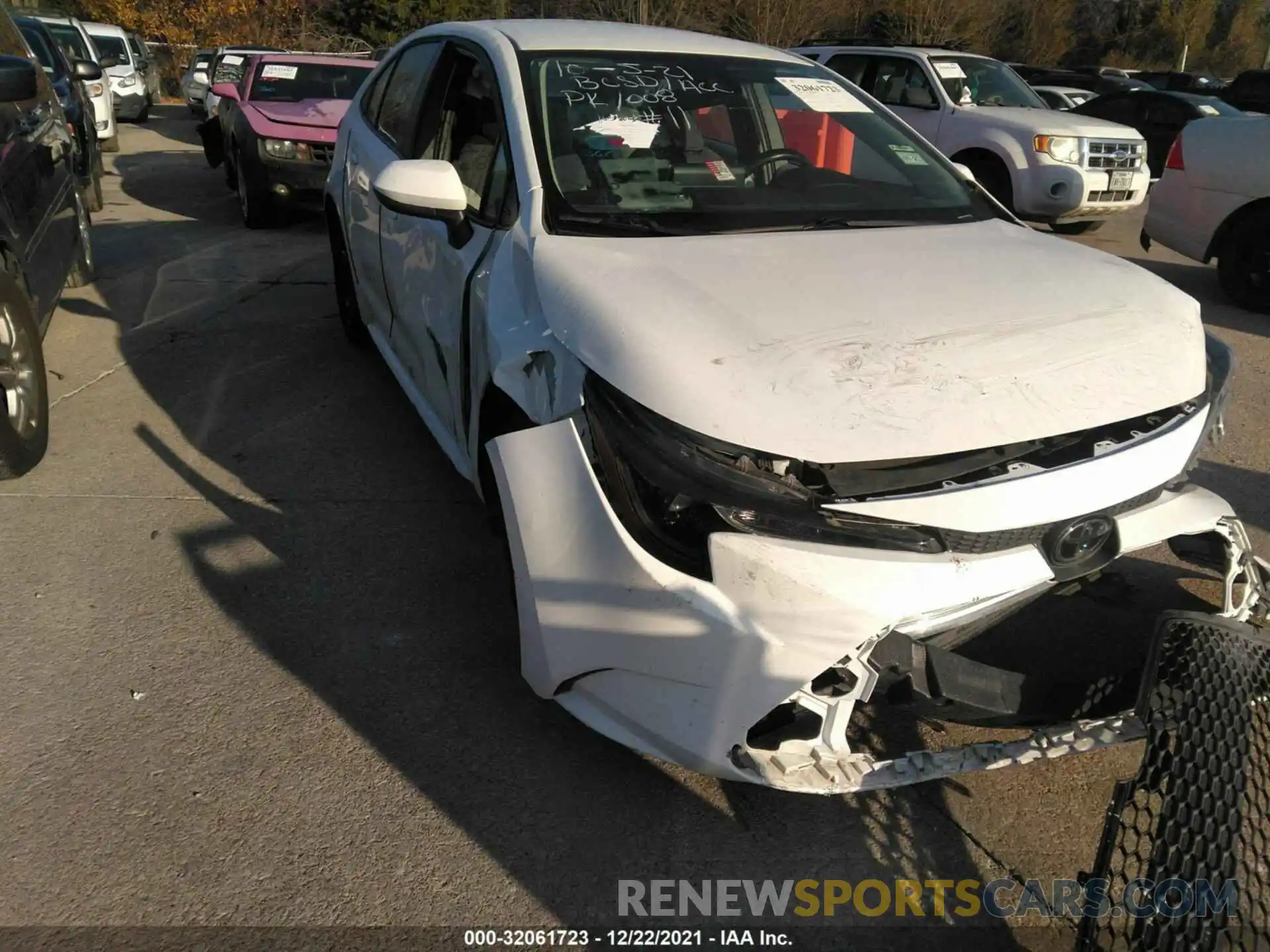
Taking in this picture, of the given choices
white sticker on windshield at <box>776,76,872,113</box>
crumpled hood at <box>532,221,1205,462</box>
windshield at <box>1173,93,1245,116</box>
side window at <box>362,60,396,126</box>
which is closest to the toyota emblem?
crumpled hood at <box>532,221,1205,462</box>

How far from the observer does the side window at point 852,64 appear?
10586 millimetres

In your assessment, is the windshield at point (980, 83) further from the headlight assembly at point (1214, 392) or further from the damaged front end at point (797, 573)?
the damaged front end at point (797, 573)

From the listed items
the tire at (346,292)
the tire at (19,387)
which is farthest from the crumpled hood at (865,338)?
the tire at (346,292)

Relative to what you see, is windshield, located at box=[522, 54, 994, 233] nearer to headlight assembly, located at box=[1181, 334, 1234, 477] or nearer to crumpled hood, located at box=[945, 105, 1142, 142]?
headlight assembly, located at box=[1181, 334, 1234, 477]

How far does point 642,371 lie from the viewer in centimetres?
217

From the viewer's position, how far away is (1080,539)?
2.24m

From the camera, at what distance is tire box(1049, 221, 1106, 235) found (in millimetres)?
10438

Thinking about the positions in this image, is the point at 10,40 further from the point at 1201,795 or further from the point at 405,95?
the point at 1201,795

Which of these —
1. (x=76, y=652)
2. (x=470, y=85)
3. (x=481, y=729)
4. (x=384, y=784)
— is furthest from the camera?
(x=470, y=85)

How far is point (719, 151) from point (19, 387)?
2.98 m

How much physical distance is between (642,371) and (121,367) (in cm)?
440

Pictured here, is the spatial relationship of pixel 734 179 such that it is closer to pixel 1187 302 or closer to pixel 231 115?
pixel 1187 302

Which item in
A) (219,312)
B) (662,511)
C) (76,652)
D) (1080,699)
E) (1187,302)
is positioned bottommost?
(219,312)

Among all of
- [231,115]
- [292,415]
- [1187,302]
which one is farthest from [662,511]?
[231,115]
